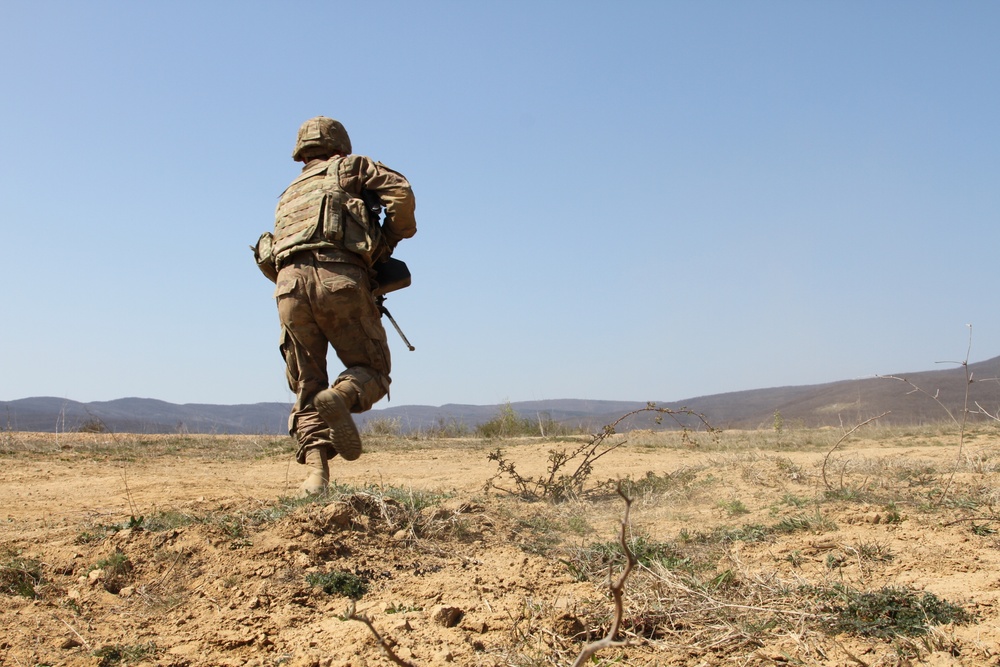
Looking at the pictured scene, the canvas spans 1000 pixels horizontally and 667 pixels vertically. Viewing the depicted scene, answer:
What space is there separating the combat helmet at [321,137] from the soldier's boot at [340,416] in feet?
5.54

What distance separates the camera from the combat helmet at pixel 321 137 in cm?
502

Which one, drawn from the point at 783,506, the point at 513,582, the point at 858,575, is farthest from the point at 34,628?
the point at 783,506

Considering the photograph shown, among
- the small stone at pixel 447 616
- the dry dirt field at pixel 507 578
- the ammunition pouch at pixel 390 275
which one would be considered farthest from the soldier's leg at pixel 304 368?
the small stone at pixel 447 616

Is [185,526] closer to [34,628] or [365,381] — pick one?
[34,628]

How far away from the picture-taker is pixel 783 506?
402cm

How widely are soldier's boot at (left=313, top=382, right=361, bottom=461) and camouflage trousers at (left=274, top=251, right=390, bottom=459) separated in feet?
0.08

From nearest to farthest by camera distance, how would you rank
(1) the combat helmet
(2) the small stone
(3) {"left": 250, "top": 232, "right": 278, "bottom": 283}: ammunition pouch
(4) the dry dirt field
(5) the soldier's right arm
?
(4) the dry dirt field < (2) the small stone < (5) the soldier's right arm < (3) {"left": 250, "top": 232, "right": 278, "bottom": 283}: ammunition pouch < (1) the combat helmet

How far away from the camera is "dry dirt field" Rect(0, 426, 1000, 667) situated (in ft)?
7.13

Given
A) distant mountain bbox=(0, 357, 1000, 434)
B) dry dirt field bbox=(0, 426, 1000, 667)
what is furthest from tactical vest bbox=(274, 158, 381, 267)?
distant mountain bbox=(0, 357, 1000, 434)

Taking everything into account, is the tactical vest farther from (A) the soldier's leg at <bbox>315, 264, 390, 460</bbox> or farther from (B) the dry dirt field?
(B) the dry dirt field

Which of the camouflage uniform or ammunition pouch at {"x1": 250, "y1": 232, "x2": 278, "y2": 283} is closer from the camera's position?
the camouflage uniform

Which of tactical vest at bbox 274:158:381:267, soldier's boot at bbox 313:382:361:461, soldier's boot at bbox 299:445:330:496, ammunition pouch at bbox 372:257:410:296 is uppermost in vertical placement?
tactical vest at bbox 274:158:381:267

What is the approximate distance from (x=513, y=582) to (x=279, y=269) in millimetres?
2819

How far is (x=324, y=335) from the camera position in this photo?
15.6 feet
